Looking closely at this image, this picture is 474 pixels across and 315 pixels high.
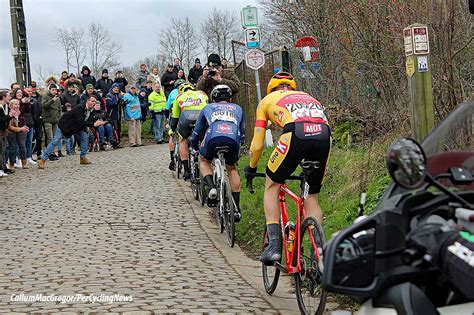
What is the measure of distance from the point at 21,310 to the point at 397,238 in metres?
4.86

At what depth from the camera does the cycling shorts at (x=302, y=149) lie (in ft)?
23.1

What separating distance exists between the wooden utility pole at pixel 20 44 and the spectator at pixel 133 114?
3234mm

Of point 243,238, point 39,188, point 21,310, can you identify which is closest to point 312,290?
point 21,310

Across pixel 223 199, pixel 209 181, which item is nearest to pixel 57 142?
pixel 209 181

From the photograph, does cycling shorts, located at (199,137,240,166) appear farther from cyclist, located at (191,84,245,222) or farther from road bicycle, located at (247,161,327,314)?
road bicycle, located at (247,161,327,314)

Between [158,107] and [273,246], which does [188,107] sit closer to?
[273,246]

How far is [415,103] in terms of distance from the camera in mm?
8836

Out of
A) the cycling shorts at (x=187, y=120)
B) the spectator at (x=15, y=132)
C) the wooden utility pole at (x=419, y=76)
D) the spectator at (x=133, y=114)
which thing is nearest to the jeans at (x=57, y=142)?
the spectator at (x=15, y=132)

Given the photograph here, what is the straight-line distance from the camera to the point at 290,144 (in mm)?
7074

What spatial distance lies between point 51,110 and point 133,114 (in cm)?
391

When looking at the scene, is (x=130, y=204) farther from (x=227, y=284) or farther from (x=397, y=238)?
(x=397, y=238)

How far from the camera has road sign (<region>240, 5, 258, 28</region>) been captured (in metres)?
17.5

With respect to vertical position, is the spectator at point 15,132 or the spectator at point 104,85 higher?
the spectator at point 104,85

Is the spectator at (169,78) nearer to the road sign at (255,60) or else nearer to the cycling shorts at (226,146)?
the road sign at (255,60)
